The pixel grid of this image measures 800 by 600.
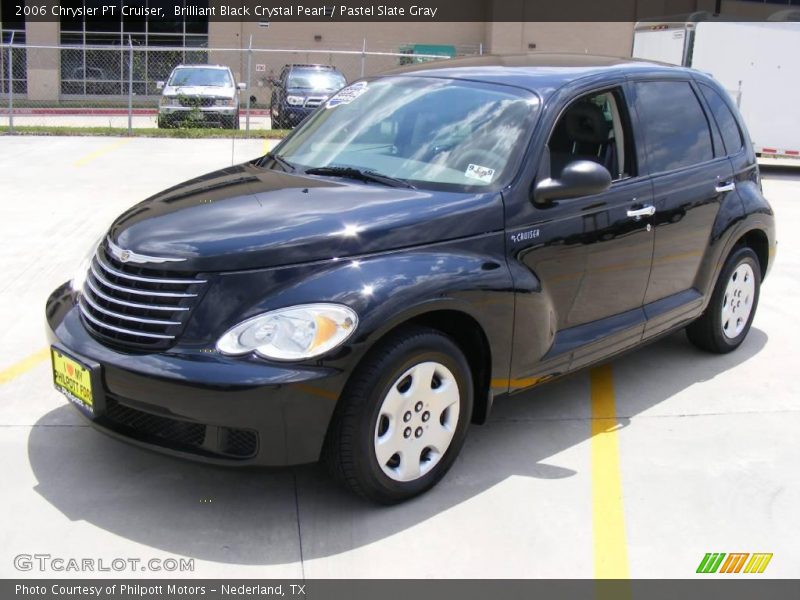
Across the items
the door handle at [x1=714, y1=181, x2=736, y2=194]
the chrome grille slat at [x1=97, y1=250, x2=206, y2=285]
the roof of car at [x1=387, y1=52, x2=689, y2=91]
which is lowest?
the chrome grille slat at [x1=97, y1=250, x2=206, y2=285]

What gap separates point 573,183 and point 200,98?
15.8 meters

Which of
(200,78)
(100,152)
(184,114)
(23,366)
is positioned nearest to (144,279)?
(23,366)

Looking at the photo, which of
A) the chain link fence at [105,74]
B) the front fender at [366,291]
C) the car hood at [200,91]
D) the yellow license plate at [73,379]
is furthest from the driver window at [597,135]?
the chain link fence at [105,74]

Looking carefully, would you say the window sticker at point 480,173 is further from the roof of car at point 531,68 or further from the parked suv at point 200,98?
the parked suv at point 200,98

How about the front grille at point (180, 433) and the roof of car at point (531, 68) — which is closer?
the front grille at point (180, 433)

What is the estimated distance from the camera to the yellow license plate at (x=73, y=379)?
357 cm

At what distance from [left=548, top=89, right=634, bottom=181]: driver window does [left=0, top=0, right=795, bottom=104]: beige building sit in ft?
79.5

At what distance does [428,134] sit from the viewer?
4.40m

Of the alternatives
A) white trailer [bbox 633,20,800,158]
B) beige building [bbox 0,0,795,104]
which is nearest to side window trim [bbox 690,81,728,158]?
white trailer [bbox 633,20,800,158]

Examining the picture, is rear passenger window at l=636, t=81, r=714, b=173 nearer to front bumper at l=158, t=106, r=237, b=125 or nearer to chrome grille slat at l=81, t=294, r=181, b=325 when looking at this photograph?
chrome grille slat at l=81, t=294, r=181, b=325

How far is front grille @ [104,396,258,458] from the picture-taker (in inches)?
133

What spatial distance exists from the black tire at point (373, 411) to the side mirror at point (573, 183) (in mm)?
872

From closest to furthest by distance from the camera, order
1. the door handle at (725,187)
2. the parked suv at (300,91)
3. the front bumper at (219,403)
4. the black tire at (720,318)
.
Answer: the front bumper at (219,403) < the door handle at (725,187) < the black tire at (720,318) < the parked suv at (300,91)

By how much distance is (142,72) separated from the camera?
28953 mm
